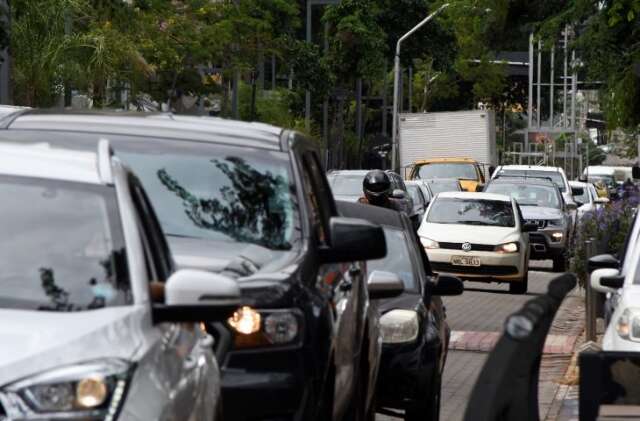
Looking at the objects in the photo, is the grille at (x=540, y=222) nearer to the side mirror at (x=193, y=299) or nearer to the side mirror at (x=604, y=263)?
the side mirror at (x=604, y=263)

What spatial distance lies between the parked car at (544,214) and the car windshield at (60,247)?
27549 mm

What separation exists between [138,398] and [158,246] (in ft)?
4.33

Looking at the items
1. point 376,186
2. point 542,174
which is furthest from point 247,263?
point 542,174

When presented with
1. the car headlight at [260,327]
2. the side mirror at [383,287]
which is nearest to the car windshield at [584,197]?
the side mirror at [383,287]

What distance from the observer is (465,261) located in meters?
27.7

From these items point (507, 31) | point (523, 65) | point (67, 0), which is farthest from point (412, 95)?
point (507, 31)

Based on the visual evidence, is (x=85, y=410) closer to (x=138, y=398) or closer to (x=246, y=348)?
(x=138, y=398)

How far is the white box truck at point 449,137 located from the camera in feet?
181

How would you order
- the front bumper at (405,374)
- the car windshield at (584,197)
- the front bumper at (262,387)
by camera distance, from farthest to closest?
the car windshield at (584,197) → the front bumper at (405,374) → the front bumper at (262,387)

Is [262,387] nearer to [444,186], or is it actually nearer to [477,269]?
[477,269]

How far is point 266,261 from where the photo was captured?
8.02m

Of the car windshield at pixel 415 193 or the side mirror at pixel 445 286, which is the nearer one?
the side mirror at pixel 445 286

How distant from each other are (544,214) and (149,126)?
2687 cm

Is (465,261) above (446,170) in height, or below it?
above
